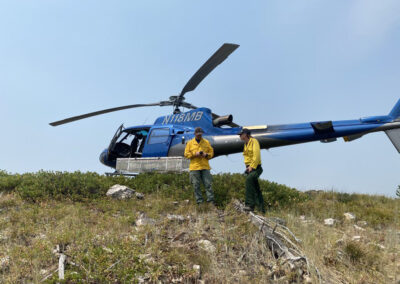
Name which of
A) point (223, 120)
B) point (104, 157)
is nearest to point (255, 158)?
point (223, 120)

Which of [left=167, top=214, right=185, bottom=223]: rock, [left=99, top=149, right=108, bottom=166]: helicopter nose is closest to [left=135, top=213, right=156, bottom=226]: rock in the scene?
[left=167, top=214, right=185, bottom=223]: rock

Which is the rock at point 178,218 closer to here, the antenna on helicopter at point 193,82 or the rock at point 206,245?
the rock at point 206,245

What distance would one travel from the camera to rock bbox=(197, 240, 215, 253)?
4.85 m

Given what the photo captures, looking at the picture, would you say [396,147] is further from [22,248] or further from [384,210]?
[22,248]

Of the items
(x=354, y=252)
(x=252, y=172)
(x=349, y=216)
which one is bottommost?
(x=354, y=252)

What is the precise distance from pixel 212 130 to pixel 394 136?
5.74 m

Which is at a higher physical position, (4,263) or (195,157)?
(195,157)

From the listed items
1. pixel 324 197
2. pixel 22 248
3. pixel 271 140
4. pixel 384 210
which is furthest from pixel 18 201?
pixel 384 210

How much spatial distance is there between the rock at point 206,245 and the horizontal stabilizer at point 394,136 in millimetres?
7281

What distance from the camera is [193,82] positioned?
1119cm

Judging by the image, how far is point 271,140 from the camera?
973 centimetres

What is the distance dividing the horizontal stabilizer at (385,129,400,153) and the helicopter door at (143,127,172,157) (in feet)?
24.1

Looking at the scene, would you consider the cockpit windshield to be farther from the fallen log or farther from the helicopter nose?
the fallen log

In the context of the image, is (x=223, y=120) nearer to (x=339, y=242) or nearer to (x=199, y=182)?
(x=199, y=182)
